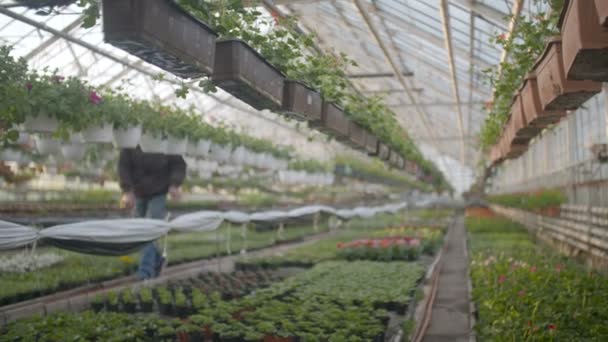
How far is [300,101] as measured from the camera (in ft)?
13.8

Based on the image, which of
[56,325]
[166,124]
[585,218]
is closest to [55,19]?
[166,124]

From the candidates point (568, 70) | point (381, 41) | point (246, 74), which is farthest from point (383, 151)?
point (568, 70)

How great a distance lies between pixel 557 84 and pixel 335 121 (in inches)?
113

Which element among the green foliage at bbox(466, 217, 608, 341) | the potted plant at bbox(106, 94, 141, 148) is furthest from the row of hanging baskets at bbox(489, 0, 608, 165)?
the potted plant at bbox(106, 94, 141, 148)

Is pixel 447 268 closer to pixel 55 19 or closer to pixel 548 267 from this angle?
pixel 548 267

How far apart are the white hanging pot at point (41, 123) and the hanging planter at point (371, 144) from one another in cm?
374

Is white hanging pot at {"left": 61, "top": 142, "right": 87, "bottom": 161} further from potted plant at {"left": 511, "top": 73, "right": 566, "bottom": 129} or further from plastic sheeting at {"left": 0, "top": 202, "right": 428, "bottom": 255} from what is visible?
potted plant at {"left": 511, "top": 73, "right": 566, "bottom": 129}

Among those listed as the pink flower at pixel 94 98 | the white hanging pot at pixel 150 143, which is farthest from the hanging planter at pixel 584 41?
the white hanging pot at pixel 150 143

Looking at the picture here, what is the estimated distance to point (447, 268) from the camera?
8.57 metres

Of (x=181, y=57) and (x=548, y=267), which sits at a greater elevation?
(x=181, y=57)

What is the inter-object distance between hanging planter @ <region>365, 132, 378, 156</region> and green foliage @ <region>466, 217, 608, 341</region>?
1974 mm

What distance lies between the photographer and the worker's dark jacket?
633 centimetres

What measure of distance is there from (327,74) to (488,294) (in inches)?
84.7

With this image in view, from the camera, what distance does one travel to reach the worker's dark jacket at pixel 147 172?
6328mm
